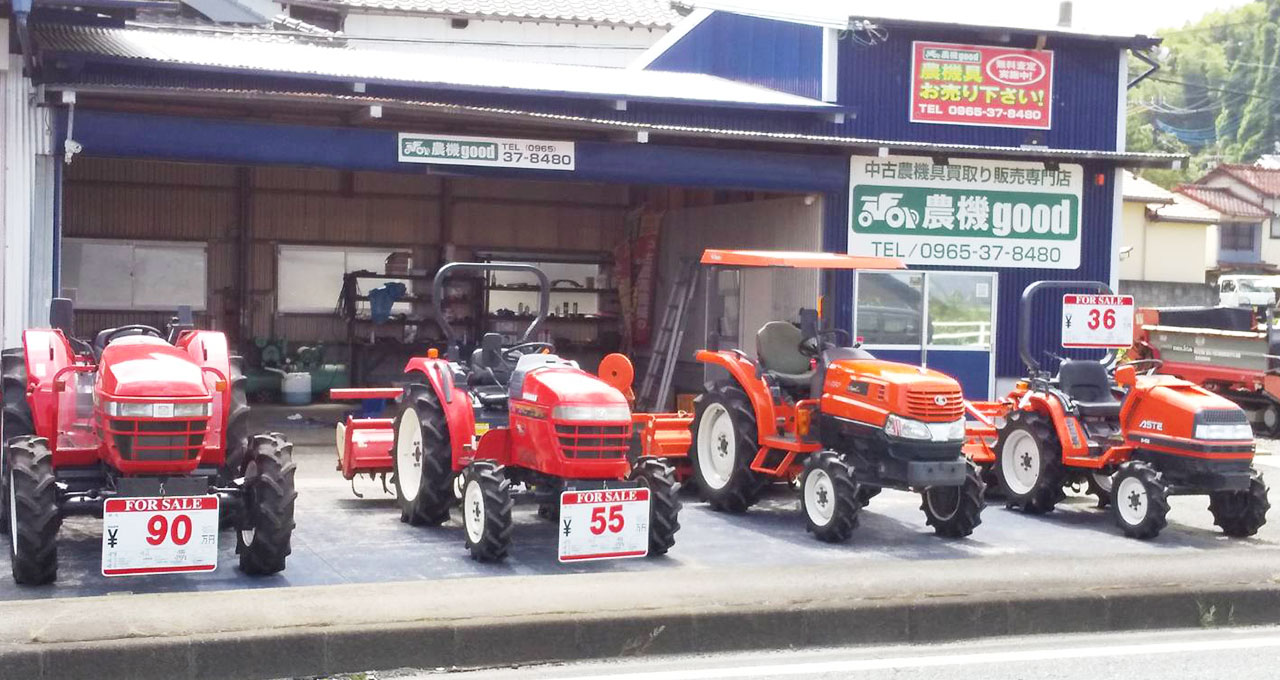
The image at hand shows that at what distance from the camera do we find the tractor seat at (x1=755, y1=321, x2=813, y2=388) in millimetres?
11875

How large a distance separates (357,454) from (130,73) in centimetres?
558

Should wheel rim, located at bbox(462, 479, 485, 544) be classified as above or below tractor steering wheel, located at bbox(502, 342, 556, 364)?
below

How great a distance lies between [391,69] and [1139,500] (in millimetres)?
9257

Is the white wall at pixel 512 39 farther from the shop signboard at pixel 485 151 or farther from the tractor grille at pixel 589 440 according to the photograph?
the tractor grille at pixel 589 440

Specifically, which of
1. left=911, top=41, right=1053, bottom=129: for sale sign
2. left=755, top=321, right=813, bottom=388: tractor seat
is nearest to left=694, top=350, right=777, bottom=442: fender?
left=755, top=321, right=813, bottom=388: tractor seat

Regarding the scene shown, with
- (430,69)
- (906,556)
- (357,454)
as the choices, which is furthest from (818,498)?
(430,69)

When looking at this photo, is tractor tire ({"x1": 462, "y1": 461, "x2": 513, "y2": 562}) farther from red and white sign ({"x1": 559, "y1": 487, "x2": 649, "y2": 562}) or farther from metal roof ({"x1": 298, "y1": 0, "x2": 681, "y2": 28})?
metal roof ({"x1": 298, "y1": 0, "x2": 681, "y2": 28})

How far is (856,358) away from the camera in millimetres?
11281

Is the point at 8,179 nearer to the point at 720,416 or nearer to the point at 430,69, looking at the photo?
the point at 430,69

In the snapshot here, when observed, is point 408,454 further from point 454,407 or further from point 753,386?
point 753,386

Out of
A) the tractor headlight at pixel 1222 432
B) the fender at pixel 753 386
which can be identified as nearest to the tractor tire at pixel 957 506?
the fender at pixel 753 386

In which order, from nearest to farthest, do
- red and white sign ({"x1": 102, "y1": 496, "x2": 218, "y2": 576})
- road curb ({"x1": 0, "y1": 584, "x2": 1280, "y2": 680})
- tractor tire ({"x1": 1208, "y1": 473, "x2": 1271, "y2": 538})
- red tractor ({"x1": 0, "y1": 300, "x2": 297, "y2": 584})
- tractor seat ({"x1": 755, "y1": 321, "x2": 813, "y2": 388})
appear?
road curb ({"x1": 0, "y1": 584, "x2": 1280, "y2": 680})
red and white sign ({"x1": 102, "y1": 496, "x2": 218, "y2": 576})
red tractor ({"x1": 0, "y1": 300, "x2": 297, "y2": 584})
tractor tire ({"x1": 1208, "y1": 473, "x2": 1271, "y2": 538})
tractor seat ({"x1": 755, "y1": 321, "x2": 813, "y2": 388})

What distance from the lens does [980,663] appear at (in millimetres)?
7398

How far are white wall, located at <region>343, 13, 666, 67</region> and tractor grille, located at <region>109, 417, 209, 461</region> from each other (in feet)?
83.3
